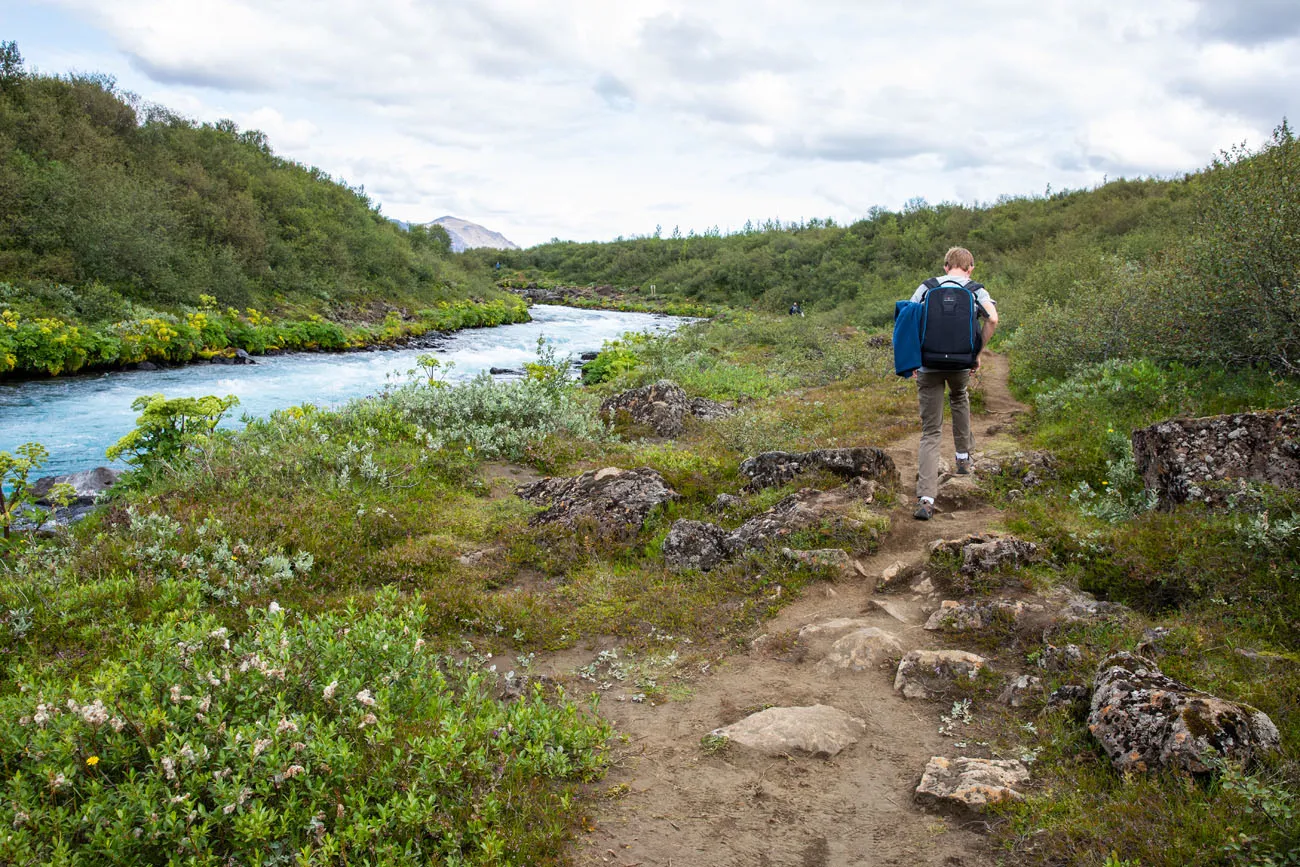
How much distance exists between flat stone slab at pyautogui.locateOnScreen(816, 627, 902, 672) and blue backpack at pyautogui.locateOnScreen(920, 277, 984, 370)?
3.05 m

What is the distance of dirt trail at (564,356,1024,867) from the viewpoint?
327cm

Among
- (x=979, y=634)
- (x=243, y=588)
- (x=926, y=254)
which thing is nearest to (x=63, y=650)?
(x=243, y=588)

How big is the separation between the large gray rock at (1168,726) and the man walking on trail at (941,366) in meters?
3.45

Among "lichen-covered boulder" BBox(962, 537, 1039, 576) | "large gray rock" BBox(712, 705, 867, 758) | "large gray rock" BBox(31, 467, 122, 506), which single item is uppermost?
"large gray rock" BBox(31, 467, 122, 506)

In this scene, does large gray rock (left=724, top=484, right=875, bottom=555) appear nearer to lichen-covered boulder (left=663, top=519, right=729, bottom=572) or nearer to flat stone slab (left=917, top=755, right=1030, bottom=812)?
lichen-covered boulder (left=663, top=519, right=729, bottom=572)

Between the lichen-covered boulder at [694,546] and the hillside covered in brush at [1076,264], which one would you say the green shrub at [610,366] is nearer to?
the hillside covered in brush at [1076,264]

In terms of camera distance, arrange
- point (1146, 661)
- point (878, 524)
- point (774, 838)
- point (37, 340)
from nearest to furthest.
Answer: point (774, 838) → point (1146, 661) → point (878, 524) → point (37, 340)

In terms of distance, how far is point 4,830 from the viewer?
2.77m

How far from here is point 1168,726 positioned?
11.3ft

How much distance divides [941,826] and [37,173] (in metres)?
31.6

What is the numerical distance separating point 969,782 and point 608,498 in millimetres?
4763

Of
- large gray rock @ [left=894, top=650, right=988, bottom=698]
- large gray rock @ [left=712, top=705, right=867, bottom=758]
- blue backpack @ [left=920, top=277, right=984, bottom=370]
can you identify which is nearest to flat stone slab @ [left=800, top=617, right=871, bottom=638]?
large gray rock @ [left=894, top=650, right=988, bottom=698]

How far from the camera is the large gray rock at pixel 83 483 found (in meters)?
10.2

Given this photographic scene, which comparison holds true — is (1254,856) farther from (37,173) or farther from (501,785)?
(37,173)
